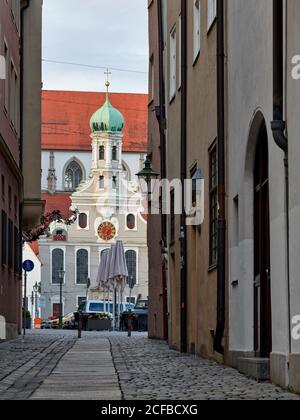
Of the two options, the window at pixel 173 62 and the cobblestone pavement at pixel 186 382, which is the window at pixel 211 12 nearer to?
the cobblestone pavement at pixel 186 382

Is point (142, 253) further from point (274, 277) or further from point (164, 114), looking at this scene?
point (274, 277)

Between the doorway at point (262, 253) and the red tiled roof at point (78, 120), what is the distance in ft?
397

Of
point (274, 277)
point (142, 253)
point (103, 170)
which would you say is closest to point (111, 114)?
point (103, 170)

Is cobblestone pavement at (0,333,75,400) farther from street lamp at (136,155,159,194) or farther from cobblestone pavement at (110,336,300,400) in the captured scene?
street lamp at (136,155,159,194)

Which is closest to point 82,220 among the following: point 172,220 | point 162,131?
point 162,131

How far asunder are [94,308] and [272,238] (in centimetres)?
6937

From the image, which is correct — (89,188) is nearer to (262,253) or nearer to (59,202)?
(59,202)

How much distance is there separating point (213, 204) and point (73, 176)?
11837cm

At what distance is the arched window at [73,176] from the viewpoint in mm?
135375

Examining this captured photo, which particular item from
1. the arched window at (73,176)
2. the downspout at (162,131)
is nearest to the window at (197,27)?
the downspout at (162,131)

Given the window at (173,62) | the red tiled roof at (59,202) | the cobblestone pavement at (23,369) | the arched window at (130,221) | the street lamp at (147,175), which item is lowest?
Answer: the cobblestone pavement at (23,369)

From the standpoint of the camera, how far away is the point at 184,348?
69.7 ft

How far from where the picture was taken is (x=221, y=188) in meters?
16.4

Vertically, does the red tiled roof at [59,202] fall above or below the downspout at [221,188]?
above
